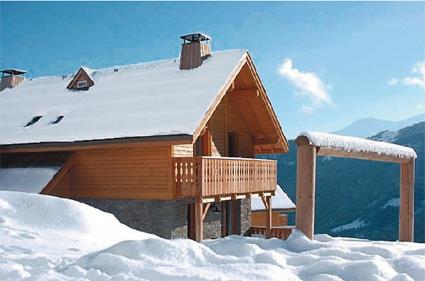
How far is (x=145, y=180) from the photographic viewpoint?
14.8 meters

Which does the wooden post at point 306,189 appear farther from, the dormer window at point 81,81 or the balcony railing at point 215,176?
the dormer window at point 81,81

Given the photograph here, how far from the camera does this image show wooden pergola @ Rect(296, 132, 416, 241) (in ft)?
26.9

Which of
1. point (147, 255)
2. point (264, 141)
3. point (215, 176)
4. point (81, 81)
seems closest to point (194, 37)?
point (81, 81)

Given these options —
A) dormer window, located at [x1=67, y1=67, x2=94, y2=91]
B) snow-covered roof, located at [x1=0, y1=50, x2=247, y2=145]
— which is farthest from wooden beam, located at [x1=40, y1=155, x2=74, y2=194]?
dormer window, located at [x1=67, y1=67, x2=94, y2=91]

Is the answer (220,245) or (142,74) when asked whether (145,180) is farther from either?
(220,245)

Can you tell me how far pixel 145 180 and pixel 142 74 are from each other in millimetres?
5883

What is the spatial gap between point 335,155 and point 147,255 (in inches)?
188

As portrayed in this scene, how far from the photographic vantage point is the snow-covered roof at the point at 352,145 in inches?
332

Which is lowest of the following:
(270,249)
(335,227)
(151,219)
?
(335,227)

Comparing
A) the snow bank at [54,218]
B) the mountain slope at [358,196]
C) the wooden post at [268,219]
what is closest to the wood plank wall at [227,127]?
the wooden post at [268,219]

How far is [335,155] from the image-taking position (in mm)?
9609

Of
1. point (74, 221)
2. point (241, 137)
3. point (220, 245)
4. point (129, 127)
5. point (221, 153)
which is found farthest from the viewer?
point (241, 137)

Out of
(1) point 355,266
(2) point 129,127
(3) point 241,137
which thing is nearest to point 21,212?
(1) point 355,266

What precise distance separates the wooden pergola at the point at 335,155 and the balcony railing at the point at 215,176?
5.16 meters
